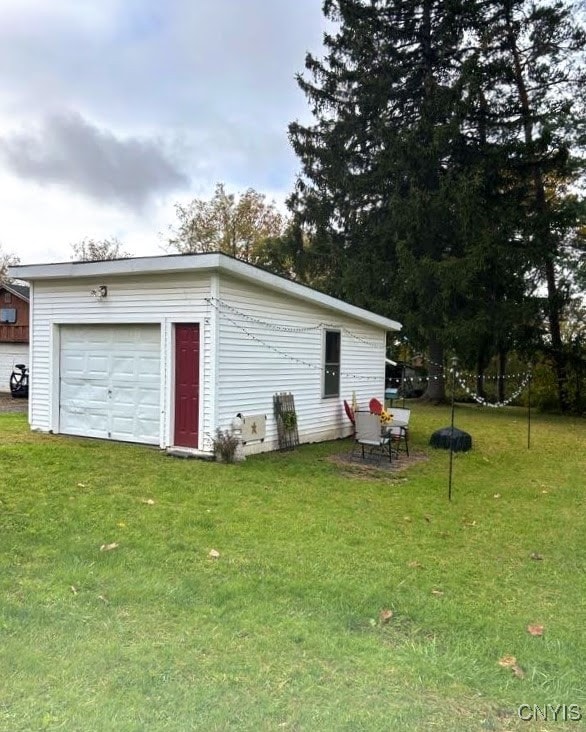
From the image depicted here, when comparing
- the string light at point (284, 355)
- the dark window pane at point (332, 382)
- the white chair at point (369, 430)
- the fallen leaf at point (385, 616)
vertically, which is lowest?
the fallen leaf at point (385, 616)

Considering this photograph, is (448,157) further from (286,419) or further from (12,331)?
(12,331)

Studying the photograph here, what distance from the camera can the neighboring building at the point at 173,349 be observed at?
801 cm

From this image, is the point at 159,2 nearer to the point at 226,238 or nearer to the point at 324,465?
the point at 324,465

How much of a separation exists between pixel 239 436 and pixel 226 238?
22.5 m

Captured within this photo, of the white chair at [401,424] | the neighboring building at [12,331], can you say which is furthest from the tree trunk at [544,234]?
the neighboring building at [12,331]

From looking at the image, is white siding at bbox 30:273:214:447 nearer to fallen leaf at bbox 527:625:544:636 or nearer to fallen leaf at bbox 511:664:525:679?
fallen leaf at bbox 527:625:544:636

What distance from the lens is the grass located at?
2.32 metres

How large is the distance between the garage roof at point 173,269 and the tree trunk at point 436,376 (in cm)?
1036

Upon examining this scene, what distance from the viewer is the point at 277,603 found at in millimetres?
3332

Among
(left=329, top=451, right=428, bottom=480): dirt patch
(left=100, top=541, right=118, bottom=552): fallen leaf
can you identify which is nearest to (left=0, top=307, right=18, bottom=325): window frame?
(left=329, top=451, right=428, bottom=480): dirt patch

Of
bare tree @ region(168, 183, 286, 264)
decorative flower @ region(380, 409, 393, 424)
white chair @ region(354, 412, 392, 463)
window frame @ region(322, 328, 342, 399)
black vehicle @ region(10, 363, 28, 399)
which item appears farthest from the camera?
bare tree @ region(168, 183, 286, 264)
